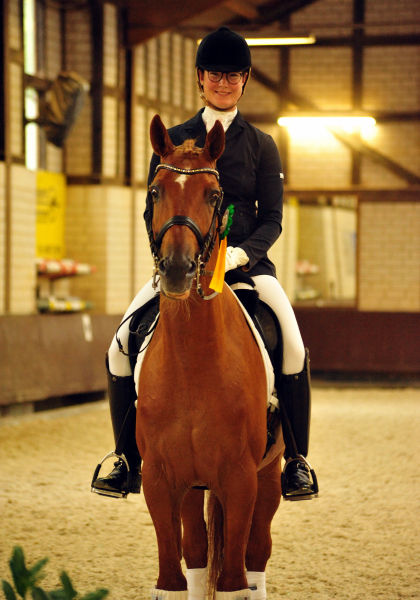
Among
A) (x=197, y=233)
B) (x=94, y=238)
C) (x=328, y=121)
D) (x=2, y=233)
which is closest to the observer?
(x=197, y=233)

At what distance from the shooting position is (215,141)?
2.89 metres

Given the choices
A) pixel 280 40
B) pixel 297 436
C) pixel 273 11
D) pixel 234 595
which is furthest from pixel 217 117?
pixel 273 11

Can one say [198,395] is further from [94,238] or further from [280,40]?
[94,238]

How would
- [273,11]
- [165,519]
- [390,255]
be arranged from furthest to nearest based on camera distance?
1. [273,11]
2. [390,255]
3. [165,519]

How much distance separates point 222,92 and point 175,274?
3.94 feet

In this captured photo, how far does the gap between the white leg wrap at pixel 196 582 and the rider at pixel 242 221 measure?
52cm

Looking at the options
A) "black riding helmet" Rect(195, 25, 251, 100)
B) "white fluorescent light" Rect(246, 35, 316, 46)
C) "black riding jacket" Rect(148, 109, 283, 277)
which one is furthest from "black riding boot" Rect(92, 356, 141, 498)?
"white fluorescent light" Rect(246, 35, 316, 46)

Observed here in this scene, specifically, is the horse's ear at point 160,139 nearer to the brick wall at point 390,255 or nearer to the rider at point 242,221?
the rider at point 242,221

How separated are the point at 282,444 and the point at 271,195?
1.18 metres

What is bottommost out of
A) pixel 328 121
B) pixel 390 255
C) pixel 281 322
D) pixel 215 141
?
pixel 390 255

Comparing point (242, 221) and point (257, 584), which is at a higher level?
point (242, 221)

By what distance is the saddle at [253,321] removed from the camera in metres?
3.43

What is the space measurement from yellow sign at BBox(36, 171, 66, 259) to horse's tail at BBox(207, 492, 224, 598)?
879 centimetres

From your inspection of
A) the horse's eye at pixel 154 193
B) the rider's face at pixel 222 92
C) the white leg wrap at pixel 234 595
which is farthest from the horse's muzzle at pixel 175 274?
the white leg wrap at pixel 234 595
